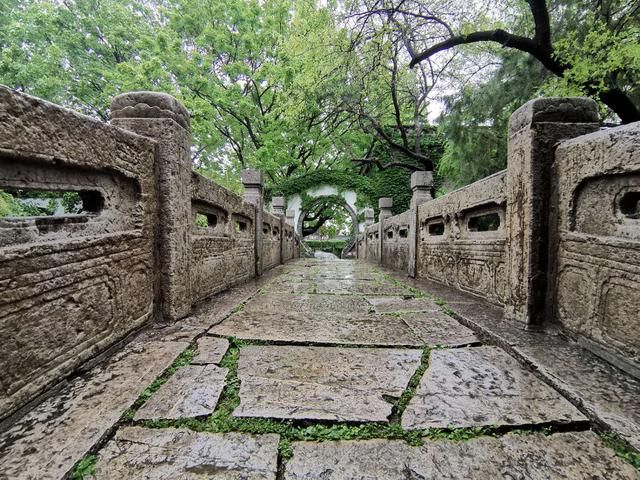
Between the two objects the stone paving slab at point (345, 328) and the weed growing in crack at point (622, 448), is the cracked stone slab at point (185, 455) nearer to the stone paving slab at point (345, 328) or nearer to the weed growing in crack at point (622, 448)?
the stone paving slab at point (345, 328)

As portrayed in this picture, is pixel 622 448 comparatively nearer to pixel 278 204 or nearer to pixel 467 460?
pixel 467 460

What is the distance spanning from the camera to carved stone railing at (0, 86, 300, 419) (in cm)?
113

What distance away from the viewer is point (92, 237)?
1.52m

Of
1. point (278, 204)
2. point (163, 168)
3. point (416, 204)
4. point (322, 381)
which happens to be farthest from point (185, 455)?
point (278, 204)

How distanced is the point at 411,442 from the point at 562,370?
97 cm

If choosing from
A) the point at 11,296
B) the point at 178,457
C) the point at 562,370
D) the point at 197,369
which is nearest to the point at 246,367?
the point at 197,369

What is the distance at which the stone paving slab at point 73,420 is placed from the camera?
2.77ft

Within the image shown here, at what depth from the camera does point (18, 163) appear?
1.19m

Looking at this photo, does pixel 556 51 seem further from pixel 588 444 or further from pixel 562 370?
pixel 588 444

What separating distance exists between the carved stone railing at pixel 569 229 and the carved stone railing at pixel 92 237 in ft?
8.37

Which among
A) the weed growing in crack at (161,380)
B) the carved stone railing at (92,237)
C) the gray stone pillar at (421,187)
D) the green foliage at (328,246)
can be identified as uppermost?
the gray stone pillar at (421,187)

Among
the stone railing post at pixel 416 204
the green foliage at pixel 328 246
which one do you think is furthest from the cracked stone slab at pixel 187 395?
the green foliage at pixel 328 246

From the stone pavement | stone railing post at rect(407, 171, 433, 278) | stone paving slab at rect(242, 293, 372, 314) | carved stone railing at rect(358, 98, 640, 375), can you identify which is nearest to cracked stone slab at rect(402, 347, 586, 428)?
the stone pavement

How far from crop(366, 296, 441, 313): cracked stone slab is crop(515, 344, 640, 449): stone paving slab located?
1063 millimetres
